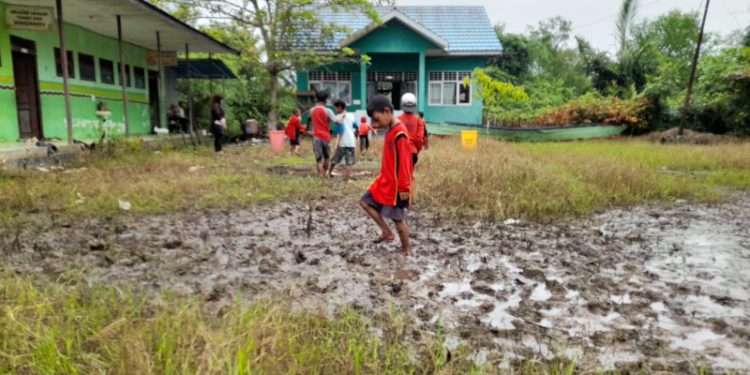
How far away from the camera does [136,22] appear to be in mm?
11188

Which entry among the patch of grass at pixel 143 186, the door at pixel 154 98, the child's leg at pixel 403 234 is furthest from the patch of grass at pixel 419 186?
the door at pixel 154 98

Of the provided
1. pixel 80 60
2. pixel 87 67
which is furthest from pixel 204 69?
pixel 80 60

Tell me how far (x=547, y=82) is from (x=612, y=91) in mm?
6467

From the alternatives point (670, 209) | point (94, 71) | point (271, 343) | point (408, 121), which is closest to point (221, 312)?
point (271, 343)

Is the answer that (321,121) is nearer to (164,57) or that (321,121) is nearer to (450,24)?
(164,57)

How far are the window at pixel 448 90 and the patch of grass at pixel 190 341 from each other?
1929 cm

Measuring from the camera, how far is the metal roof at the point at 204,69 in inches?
736

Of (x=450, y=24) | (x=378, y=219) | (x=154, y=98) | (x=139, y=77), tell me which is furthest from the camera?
(x=450, y=24)

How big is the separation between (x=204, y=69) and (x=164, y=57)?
4.98 meters

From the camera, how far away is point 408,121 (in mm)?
5777

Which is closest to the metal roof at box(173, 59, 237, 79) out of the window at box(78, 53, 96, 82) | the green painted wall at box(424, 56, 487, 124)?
the window at box(78, 53, 96, 82)

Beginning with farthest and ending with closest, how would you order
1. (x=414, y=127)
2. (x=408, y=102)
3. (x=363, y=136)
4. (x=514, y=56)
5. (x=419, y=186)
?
(x=514, y=56) < (x=363, y=136) < (x=419, y=186) < (x=414, y=127) < (x=408, y=102)

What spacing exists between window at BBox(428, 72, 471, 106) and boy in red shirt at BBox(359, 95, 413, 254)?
57.8ft

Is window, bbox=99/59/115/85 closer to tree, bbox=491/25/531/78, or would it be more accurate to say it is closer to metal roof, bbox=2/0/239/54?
metal roof, bbox=2/0/239/54
